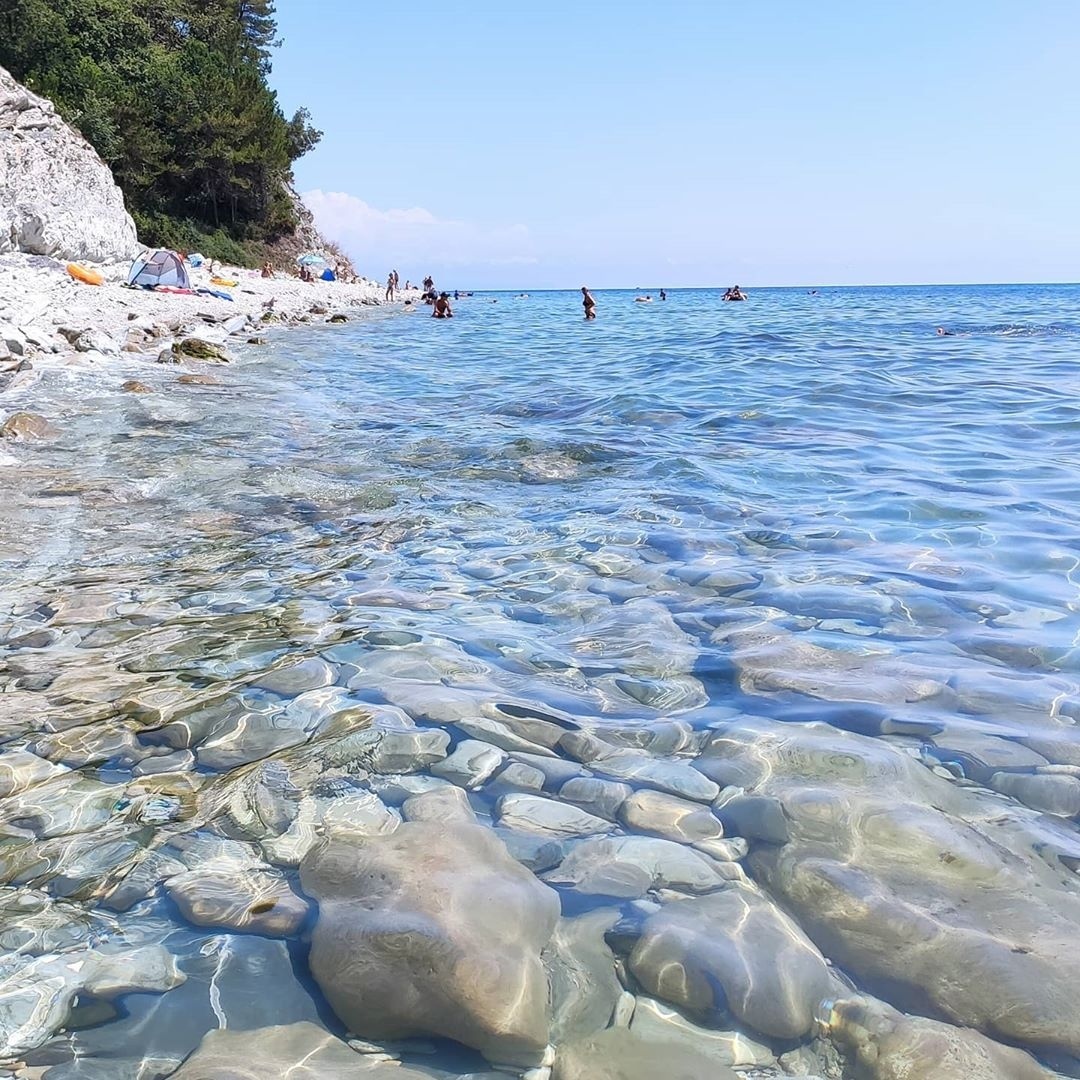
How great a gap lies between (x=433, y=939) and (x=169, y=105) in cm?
4378

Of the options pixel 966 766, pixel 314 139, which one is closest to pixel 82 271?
pixel 966 766

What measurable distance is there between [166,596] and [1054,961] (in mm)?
3654

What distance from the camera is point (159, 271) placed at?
2505 centimetres

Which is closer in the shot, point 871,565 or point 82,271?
point 871,565

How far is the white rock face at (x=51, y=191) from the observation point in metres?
22.3

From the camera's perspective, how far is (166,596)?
3.95 meters

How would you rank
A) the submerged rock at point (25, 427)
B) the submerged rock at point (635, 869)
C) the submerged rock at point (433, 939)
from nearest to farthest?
1. the submerged rock at point (433, 939)
2. the submerged rock at point (635, 869)
3. the submerged rock at point (25, 427)

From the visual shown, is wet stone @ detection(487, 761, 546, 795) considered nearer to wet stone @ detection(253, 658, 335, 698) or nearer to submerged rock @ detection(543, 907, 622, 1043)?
submerged rock @ detection(543, 907, 622, 1043)

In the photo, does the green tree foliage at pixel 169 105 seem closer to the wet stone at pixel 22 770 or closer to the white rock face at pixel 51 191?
the white rock face at pixel 51 191

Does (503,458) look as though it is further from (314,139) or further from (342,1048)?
(314,139)

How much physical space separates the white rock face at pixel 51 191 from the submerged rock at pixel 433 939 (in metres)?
24.5

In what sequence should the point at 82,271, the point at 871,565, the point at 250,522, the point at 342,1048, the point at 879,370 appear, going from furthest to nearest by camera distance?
the point at 82,271
the point at 879,370
the point at 250,522
the point at 871,565
the point at 342,1048

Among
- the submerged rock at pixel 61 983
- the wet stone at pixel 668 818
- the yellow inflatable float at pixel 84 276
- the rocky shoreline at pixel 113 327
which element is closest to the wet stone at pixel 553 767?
the wet stone at pixel 668 818

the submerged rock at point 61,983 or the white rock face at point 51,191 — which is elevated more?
the white rock face at point 51,191
